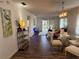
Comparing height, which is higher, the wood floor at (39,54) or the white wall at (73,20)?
the white wall at (73,20)

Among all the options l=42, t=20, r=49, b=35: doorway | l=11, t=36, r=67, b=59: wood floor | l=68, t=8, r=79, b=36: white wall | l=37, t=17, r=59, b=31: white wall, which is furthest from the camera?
l=42, t=20, r=49, b=35: doorway

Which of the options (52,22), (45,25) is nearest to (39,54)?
(52,22)

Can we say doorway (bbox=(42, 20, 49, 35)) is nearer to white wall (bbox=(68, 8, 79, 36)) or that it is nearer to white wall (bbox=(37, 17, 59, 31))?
white wall (bbox=(37, 17, 59, 31))

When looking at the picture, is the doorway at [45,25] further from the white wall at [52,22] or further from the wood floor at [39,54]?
the wood floor at [39,54]

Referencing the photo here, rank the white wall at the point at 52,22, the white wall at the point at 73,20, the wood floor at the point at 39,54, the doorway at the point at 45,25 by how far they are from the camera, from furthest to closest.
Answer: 1. the doorway at the point at 45,25
2. the white wall at the point at 52,22
3. the white wall at the point at 73,20
4. the wood floor at the point at 39,54

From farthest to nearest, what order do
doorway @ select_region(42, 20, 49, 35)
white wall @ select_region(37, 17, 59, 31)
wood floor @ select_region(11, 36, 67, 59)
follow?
doorway @ select_region(42, 20, 49, 35) < white wall @ select_region(37, 17, 59, 31) < wood floor @ select_region(11, 36, 67, 59)

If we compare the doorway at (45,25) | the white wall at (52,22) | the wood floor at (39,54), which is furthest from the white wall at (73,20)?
the doorway at (45,25)

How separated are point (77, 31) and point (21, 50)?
4.62 metres

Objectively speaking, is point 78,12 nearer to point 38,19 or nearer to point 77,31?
point 77,31

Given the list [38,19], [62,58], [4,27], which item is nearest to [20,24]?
[4,27]

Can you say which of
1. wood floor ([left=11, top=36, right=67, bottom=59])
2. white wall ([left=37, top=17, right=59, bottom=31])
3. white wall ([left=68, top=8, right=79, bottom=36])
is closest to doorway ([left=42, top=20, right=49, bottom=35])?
white wall ([left=37, top=17, right=59, bottom=31])

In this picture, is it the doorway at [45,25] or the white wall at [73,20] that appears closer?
the white wall at [73,20]

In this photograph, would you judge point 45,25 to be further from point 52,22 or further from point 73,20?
point 73,20

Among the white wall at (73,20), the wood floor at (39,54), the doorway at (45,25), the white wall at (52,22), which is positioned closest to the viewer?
the wood floor at (39,54)
